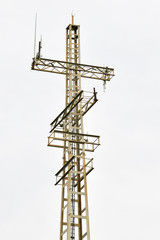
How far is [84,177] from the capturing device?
40062mm

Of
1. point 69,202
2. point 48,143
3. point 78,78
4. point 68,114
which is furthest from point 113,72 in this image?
point 69,202

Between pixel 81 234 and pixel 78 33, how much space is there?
671 inches

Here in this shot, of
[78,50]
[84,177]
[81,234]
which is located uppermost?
[78,50]

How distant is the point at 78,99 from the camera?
42.3 m

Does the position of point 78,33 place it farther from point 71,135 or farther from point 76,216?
point 76,216

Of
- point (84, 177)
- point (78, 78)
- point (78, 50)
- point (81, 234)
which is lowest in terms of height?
point (81, 234)

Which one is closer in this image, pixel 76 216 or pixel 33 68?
pixel 76 216

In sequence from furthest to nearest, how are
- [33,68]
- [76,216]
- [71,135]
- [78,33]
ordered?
1. [78,33]
2. [33,68]
3. [71,135]
4. [76,216]

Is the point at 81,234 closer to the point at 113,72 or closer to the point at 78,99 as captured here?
the point at 78,99

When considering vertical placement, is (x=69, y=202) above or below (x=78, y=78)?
below

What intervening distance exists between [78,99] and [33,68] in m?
4.64

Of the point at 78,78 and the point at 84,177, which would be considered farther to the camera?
the point at 78,78

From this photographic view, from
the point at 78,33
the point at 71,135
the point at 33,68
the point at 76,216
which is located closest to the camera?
the point at 76,216

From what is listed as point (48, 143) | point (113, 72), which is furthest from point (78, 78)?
point (48, 143)
